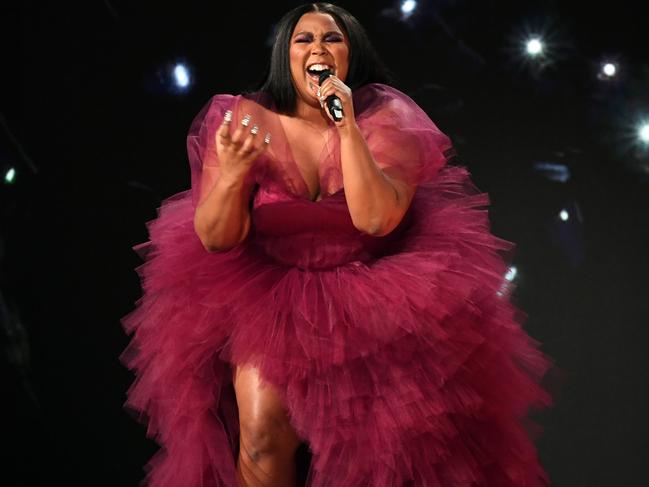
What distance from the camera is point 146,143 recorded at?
7.16 ft

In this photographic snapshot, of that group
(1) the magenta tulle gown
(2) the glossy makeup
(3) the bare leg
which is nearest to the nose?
(2) the glossy makeup

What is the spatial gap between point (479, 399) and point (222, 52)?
1.16 m

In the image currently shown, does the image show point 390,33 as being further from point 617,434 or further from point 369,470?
point 369,470

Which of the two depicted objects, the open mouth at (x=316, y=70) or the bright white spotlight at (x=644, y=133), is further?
the bright white spotlight at (x=644, y=133)

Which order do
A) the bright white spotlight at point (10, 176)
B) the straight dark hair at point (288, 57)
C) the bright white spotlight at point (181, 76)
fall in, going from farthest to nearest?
1. the bright white spotlight at point (181, 76)
2. the bright white spotlight at point (10, 176)
3. the straight dark hair at point (288, 57)

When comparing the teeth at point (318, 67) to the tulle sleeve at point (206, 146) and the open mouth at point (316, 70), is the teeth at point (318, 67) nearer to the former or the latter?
the open mouth at point (316, 70)

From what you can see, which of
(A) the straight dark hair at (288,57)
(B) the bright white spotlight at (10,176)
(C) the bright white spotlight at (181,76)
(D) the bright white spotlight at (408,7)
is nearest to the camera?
(A) the straight dark hair at (288,57)

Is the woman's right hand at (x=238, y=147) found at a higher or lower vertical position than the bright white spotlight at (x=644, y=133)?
higher

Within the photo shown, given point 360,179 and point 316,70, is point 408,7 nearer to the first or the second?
point 316,70

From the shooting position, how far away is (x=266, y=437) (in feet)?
4.68

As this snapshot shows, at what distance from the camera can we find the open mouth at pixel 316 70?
4.98 ft

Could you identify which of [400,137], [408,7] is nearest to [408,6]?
[408,7]

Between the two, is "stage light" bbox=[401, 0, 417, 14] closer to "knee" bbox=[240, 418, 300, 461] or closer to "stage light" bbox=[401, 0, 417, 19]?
"stage light" bbox=[401, 0, 417, 19]

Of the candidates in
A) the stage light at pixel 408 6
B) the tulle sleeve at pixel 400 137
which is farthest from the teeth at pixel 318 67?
the stage light at pixel 408 6
